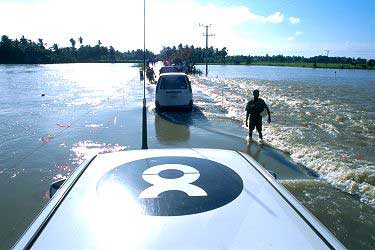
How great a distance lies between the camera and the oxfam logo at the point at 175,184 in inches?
91.1

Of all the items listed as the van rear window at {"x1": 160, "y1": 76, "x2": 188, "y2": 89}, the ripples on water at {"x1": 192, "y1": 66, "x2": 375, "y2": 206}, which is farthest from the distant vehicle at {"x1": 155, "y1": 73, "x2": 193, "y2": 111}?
the ripples on water at {"x1": 192, "y1": 66, "x2": 375, "y2": 206}

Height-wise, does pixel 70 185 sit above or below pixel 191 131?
above

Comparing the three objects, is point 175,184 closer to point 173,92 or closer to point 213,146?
point 213,146

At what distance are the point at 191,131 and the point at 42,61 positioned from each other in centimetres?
16110

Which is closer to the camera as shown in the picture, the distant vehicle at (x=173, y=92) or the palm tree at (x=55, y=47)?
the distant vehicle at (x=173, y=92)

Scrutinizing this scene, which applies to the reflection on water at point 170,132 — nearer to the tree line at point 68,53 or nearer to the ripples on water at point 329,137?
the ripples on water at point 329,137

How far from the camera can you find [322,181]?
834 cm

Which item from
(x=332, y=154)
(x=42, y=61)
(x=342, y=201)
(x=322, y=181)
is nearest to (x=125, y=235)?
(x=342, y=201)

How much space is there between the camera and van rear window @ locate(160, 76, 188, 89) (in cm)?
1781

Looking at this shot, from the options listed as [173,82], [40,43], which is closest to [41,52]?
[40,43]

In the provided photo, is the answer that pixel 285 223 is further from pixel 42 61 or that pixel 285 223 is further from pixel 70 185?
pixel 42 61

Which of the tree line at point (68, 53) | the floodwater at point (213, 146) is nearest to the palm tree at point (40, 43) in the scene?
the tree line at point (68, 53)

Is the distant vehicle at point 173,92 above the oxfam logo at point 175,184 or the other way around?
the other way around

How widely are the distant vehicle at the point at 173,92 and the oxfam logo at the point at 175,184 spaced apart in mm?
14839
